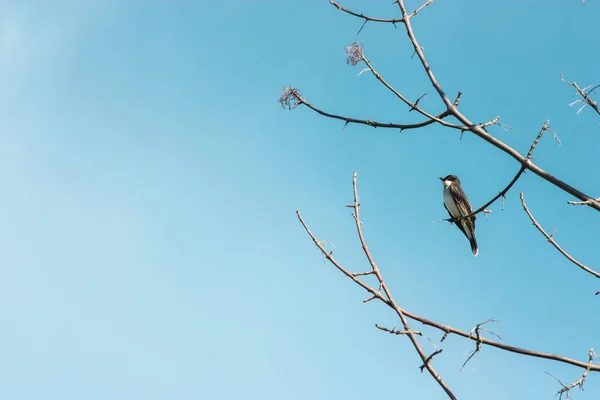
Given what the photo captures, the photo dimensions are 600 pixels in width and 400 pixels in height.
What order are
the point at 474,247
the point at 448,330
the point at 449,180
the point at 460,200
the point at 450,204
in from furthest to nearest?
the point at 449,180, the point at 450,204, the point at 460,200, the point at 474,247, the point at 448,330

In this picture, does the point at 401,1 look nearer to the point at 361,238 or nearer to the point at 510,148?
the point at 510,148

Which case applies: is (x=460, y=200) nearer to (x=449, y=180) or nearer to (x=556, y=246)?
(x=449, y=180)

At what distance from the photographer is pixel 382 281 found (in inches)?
151

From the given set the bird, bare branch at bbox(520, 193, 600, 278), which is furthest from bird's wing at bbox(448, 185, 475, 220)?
bare branch at bbox(520, 193, 600, 278)

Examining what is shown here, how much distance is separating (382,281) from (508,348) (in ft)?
2.62

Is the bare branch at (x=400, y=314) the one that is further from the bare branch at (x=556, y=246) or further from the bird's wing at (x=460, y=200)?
the bird's wing at (x=460, y=200)

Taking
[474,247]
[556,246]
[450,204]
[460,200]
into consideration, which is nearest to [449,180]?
[450,204]

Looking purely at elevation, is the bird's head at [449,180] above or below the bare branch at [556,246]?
above

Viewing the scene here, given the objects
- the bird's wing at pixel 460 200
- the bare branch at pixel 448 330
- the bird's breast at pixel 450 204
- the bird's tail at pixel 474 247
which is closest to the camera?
the bare branch at pixel 448 330

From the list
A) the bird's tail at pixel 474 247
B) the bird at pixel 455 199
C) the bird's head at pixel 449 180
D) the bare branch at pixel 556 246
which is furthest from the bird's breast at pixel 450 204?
the bare branch at pixel 556 246

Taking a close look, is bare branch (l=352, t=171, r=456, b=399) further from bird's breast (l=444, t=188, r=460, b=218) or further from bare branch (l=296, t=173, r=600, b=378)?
bird's breast (l=444, t=188, r=460, b=218)

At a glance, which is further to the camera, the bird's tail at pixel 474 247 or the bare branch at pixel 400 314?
the bird's tail at pixel 474 247

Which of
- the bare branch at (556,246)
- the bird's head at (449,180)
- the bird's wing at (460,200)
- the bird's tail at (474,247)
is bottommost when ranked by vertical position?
the bare branch at (556,246)

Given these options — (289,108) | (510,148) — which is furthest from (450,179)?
(510,148)
